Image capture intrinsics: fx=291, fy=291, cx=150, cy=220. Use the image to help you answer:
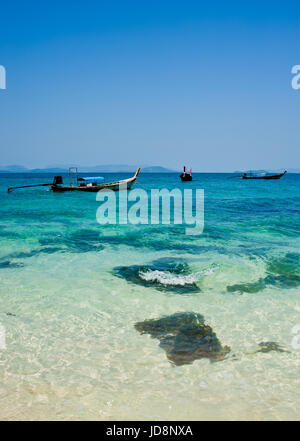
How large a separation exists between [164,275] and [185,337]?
3501mm

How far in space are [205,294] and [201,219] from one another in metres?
13.1

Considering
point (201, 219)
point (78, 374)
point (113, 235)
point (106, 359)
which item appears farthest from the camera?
point (201, 219)

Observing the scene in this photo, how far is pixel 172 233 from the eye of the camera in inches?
602

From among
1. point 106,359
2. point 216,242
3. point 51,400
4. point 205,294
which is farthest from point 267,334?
point 216,242

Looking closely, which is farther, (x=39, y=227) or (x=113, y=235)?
(x=39, y=227)

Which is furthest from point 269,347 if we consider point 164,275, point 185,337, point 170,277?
point 164,275

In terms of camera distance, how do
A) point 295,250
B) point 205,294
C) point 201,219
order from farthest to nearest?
point 201,219 → point 295,250 → point 205,294

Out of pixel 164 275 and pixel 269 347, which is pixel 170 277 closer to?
pixel 164 275

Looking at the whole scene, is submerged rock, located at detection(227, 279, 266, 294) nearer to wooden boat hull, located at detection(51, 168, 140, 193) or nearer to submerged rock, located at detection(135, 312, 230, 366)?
submerged rock, located at detection(135, 312, 230, 366)

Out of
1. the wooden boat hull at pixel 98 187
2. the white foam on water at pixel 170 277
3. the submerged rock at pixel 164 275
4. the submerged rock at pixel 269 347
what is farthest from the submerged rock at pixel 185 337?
the wooden boat hull at pixel 98 187

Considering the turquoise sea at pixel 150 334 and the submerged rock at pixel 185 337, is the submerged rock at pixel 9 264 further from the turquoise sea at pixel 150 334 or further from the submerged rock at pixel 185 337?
the submerged rock at pixel 185 337

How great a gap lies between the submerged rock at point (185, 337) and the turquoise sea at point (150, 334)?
20mm
